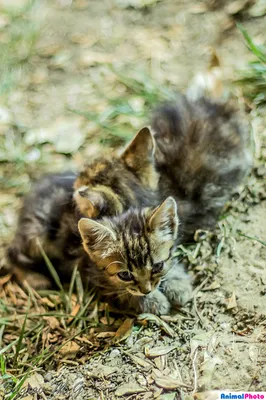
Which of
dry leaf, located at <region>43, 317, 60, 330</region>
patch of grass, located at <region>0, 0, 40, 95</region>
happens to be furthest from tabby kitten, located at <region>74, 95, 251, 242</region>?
patch of grass, located at <region>0, 0, 40, 95</region>

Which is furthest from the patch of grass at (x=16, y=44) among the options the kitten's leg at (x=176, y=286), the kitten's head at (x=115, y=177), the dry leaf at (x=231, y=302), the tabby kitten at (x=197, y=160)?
the dry leaf at (x=231, y=302)

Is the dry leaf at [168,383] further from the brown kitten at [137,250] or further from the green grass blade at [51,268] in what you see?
the green grass blade at [51,268]

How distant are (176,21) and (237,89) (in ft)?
3.33

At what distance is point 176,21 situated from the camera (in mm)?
4816

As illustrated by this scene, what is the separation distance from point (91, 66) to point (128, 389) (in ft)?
9.19

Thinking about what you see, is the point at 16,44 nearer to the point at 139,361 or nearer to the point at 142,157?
the point at 142,157

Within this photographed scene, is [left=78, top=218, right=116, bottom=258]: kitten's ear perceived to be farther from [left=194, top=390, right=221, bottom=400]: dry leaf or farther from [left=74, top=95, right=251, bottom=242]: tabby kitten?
[left=194, top=390, right=221, bottom=400]: dry leaf

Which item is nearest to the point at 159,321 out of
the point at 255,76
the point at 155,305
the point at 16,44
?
the point at 155,305

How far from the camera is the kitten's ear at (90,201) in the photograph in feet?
9.96

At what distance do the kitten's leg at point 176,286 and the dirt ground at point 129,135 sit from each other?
60 millimetres

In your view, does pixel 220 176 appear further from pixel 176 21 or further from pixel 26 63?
pixel 26 63

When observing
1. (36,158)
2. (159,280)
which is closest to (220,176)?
(159,280)

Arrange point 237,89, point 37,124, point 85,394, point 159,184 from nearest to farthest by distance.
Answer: point 85,394, point 159,184, point 237,89, point 37,124

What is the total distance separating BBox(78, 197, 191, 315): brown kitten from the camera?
291 centimetres
